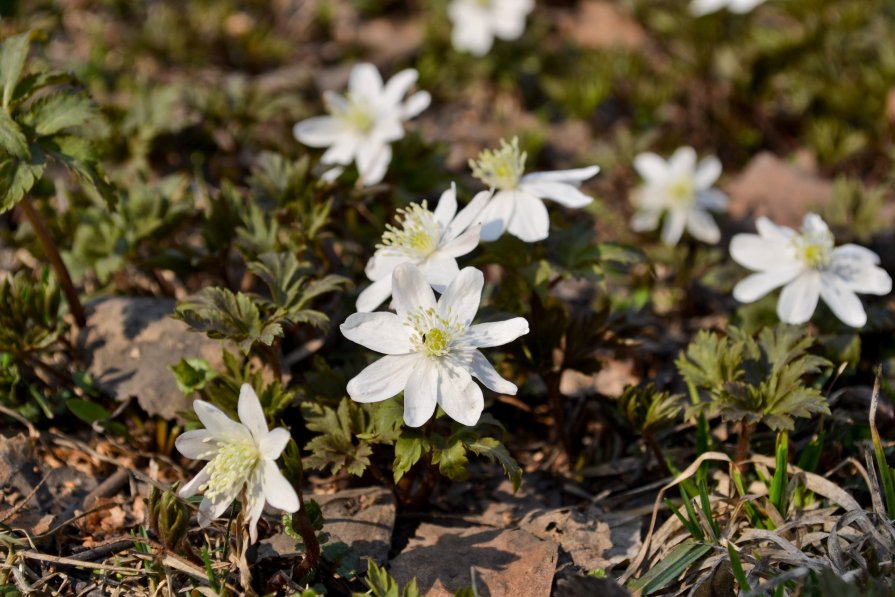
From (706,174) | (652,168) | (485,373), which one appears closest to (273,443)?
(485,373)

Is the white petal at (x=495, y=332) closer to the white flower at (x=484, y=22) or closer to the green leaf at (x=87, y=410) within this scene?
the green leaf at (x=87, y=410)

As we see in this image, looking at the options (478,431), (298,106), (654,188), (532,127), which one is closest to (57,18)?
(298,106)

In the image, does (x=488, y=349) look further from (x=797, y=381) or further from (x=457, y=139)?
(x=457, y=139)

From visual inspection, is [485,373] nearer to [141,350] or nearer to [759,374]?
[759,374]

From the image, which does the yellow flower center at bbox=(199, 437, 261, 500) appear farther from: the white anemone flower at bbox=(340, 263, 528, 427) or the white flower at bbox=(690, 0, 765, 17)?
the white flower at bbox=(690, 0, 765, 17)

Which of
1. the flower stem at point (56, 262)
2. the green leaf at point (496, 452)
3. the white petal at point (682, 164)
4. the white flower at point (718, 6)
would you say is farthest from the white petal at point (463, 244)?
the white flower at point (718, 6)
